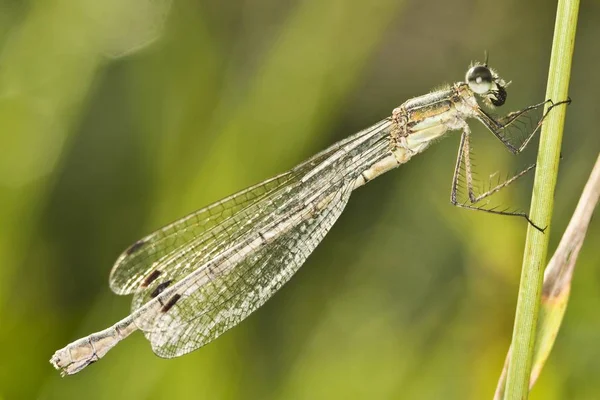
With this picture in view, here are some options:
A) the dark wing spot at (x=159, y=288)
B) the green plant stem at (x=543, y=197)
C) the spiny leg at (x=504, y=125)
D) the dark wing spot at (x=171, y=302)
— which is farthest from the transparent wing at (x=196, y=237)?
the green plant stem at (x=543, y=197)

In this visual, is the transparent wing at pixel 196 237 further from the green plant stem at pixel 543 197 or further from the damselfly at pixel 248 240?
the green plant stem at pixel 543 197

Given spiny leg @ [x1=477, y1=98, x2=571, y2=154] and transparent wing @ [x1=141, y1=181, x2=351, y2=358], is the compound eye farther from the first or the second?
transparent wing @ [x1=141, y1=181, x2=351, y2=358]

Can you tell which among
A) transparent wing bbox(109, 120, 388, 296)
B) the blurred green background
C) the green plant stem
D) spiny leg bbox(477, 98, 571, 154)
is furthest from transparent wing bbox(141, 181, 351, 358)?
the green plant stem

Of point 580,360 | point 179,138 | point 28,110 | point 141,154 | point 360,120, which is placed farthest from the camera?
point 360,120

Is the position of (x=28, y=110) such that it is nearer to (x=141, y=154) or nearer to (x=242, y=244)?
(x=141, y=154)

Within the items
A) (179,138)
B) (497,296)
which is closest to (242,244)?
(179,138)

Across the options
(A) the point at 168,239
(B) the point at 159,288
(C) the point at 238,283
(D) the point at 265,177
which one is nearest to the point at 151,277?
(B) the point at 159,288

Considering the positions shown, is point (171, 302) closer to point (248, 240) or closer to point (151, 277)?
point (151, 277)
